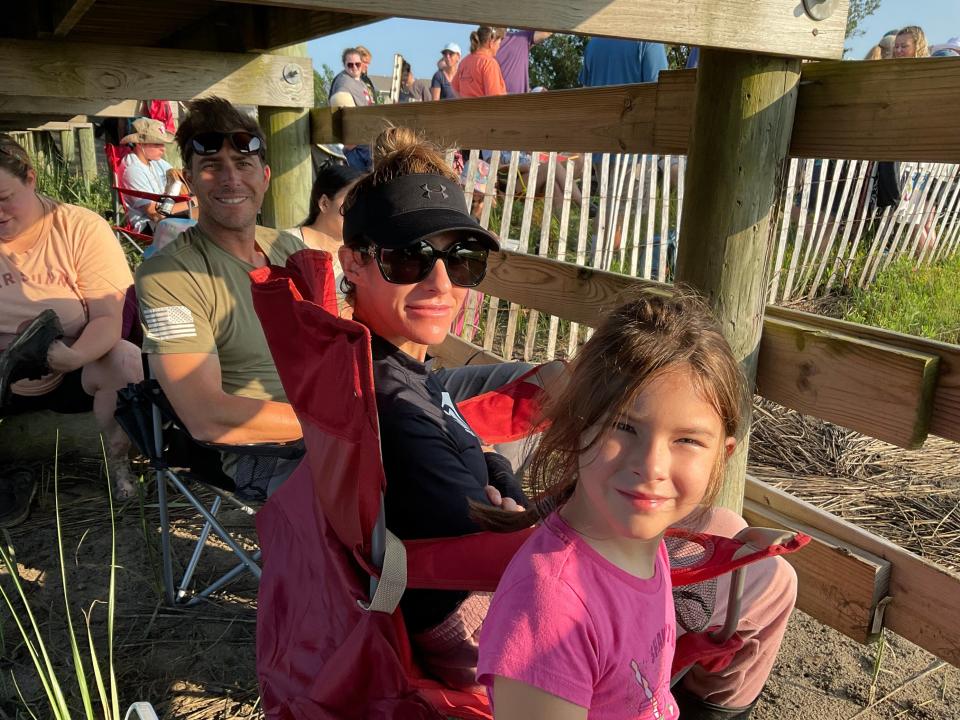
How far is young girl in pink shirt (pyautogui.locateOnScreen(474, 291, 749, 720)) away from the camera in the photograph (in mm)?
1120

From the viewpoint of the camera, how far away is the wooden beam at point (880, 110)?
67.1 inches

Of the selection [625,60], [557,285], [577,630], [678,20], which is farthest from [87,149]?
[577,630]

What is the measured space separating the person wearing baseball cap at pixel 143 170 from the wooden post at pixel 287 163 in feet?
13.1

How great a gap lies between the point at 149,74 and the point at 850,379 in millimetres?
3495

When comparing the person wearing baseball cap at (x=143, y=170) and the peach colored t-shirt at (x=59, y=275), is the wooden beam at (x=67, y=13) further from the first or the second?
the person wearing baseball cap at (x=143, y=170)

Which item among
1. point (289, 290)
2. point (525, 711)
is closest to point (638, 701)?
point (525, 711)

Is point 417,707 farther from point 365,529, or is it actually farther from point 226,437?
point 226,437

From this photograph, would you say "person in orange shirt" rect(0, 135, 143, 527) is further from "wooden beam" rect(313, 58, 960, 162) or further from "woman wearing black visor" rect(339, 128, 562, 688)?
"woman wearing black visor" rect(339, 128, 562, 688)

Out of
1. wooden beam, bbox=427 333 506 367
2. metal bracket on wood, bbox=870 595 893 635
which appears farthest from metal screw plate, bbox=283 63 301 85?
metal bracket on wood, bbox=870 595 893 635

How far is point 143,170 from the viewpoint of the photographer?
27.5 feet

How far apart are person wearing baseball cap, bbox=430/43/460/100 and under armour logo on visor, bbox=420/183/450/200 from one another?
10.2 metres

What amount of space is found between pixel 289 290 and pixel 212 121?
180cm

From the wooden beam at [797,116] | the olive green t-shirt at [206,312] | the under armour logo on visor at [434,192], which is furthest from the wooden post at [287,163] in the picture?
the under armour logo on visor at [434,192]

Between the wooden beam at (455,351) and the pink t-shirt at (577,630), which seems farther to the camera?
the wooden beam at (455,351)
